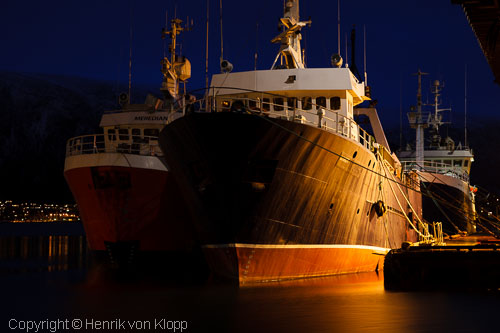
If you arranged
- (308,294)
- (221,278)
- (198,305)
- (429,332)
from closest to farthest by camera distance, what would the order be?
(429,332) < (198,305) < (308,294) < (221,278)

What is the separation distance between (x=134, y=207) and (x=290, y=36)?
370 inches

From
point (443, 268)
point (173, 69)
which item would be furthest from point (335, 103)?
point (173, 69)

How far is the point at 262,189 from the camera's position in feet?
58.0

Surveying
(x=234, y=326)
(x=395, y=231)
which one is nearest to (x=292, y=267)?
(x=234, y=326)

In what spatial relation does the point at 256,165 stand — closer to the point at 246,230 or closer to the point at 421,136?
the point at 246,230

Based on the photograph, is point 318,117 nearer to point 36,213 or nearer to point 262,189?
point 262,189

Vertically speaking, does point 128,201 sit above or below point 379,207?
above

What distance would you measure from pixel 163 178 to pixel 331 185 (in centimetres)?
790

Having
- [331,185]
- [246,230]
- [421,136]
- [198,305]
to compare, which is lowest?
[198,305]

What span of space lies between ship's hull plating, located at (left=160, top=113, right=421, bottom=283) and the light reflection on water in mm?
823

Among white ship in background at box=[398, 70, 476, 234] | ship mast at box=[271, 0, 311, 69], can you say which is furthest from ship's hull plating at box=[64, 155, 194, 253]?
white ship in background at box=[398, 70, 476, 234]

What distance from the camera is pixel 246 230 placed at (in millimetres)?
17859

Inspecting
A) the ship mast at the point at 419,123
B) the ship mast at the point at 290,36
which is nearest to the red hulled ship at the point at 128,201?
the ship mast at the point at 290,36

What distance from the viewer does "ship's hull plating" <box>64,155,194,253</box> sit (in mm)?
24484
